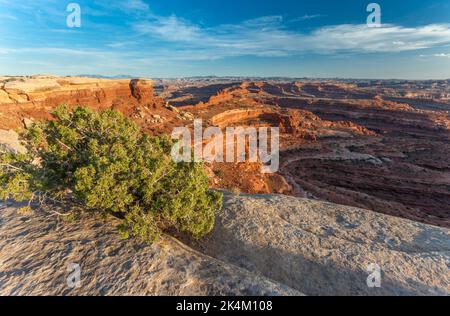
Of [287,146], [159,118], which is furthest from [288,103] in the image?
[159,118]

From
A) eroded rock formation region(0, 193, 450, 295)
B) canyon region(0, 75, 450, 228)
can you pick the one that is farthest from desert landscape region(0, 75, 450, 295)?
canyon region(0, 75, 450, 228)

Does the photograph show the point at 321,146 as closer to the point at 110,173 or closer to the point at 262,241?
the point at 262,241

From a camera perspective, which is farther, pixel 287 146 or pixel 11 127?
pixel 287 146

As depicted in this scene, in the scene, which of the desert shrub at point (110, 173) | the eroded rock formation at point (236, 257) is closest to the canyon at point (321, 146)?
the eroded rock formation at point (236, 257)

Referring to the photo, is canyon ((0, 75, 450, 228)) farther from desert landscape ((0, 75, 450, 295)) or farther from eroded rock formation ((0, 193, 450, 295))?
eroded rock formation ((0, 193, 450, 295))

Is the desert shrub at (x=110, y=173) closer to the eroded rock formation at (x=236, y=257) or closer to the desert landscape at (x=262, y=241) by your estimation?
the eroded rock formation at (x=236, y=257)
